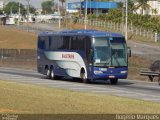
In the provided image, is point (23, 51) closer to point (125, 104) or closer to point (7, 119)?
point (125, 104)

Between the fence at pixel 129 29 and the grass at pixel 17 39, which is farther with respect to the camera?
the fence at pixel 129 29

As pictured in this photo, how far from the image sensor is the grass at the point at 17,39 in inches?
3776

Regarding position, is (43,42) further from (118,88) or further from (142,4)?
(142,4)

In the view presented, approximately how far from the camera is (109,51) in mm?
35594

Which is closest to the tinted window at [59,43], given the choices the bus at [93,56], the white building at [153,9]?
the bus at [93,56]

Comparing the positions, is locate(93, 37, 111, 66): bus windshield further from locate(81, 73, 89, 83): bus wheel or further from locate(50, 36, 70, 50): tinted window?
locate(50, 36, 70, 50): tinted window

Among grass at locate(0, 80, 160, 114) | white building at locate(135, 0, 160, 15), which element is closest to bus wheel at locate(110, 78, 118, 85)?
grass at locate(0, 80, 160, 114)

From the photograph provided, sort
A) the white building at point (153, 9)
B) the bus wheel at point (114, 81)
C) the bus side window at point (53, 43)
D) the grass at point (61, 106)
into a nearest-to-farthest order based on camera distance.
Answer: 1. the grass at point (61, 106)
2. the bus wheel at point (114, 81)
3. the bus side window at point (53, 43)
4. the white building at point (153, 9)

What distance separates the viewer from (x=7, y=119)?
13227mm

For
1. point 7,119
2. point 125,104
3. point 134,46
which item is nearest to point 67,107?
point 125,104

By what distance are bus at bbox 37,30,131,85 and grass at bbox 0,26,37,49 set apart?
53.4 metres

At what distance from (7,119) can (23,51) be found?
51024mm

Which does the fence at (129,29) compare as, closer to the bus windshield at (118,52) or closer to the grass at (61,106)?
the bus windshield at (118,52)

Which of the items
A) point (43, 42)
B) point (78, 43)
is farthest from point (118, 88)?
point (43, 42)
